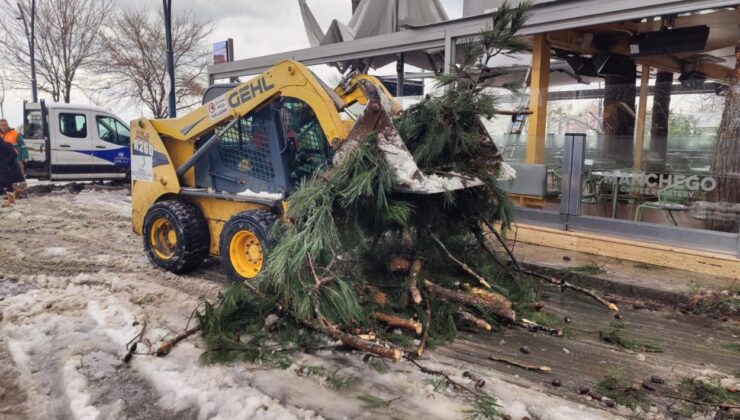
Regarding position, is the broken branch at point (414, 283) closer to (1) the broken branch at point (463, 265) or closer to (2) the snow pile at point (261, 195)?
(1) the broken branch at point (463, 265)

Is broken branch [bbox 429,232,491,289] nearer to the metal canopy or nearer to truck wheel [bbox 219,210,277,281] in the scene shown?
truck wheel [bbox 219,210,277,281]

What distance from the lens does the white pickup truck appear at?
13.5 m

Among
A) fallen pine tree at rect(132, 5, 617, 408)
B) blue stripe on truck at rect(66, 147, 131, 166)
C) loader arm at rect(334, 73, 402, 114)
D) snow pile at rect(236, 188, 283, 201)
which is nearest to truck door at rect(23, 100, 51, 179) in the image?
blue stripe on truck at rect(66, 147, 131, 166)

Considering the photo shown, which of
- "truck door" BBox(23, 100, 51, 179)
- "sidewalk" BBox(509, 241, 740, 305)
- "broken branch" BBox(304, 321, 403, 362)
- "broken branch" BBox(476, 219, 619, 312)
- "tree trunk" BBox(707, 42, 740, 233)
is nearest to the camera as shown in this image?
"broken branch" BBox(304, 321, 403, 362)

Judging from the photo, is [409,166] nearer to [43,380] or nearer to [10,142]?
[43,380]

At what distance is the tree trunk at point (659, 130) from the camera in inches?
261

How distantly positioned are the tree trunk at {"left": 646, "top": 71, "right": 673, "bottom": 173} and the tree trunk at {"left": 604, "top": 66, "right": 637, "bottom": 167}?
10.6 inches

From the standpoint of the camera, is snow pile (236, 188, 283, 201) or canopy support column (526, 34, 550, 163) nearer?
snow pile (236, 188, 283, 201)

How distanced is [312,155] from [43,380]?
317 centimetres

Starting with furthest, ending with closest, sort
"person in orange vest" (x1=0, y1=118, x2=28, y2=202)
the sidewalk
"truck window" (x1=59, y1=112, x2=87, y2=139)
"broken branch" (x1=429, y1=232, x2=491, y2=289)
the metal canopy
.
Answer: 1. "truck window" (x1=59, y1=112, x2=87, y2=139)
2. "person in orange vest" (x1=0, y1=118, x2=28, y2=202)
3. the metal canopy
4. the sidewalk
5. "broken branch" (x1=429, y1=232, x2=491, y2=289)

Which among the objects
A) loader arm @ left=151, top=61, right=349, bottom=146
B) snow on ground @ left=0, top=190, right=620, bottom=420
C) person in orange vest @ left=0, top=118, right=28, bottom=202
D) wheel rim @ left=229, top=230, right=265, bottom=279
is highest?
loader arm @ left=151, top=61, right=349, bottom=146

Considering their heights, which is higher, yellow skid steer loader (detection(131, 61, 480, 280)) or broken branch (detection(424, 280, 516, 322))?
yellow skid steer loader (detection(131, 61, 480, 280))

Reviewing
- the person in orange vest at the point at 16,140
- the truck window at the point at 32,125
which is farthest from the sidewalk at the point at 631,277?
the truck window at the point at 32,125

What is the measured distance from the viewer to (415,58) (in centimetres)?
1104
